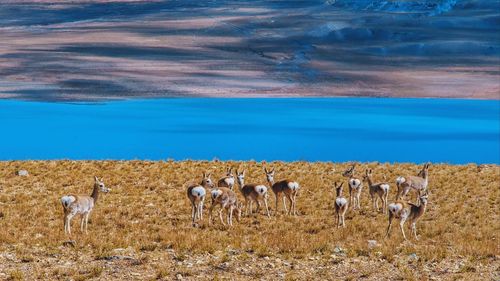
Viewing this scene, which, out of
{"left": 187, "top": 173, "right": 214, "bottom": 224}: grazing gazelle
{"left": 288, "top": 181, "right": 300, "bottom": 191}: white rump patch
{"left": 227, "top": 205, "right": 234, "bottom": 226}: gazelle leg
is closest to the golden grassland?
{"left": 227, "top": 205, "right": 234, "bottom": 226}: gazelle leg

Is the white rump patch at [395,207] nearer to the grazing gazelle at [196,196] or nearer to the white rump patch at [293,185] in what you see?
the white rump patch at [293,185]

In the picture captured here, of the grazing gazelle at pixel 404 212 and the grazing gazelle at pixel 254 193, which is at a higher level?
the grazing gazelle at pixel 404 212

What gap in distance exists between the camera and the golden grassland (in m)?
15.6

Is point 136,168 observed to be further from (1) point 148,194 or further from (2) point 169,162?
→ (1) point 148,194

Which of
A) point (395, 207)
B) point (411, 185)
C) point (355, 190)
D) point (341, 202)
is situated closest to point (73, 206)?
point (341, 202)

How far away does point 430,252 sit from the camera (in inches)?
693

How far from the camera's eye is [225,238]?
1873 cm

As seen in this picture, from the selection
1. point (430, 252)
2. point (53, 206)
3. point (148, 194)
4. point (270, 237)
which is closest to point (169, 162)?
point (148, 194)

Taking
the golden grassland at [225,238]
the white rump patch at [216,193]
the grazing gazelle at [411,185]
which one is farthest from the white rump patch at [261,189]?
the grazing gazelle at [411,185]

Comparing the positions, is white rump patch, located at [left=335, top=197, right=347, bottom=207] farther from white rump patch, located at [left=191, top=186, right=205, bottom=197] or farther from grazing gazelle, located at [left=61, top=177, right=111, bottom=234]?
grazing gazelle, located at [left=61, top=177, right=111, bottom=234]

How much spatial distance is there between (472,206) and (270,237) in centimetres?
1139

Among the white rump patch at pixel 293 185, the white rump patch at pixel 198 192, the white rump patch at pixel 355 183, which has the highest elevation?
the white rump patch at pixel 198 192

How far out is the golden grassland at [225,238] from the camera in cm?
1564

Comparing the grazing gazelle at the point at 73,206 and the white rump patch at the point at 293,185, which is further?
the white rump patch at the point at 293,185
